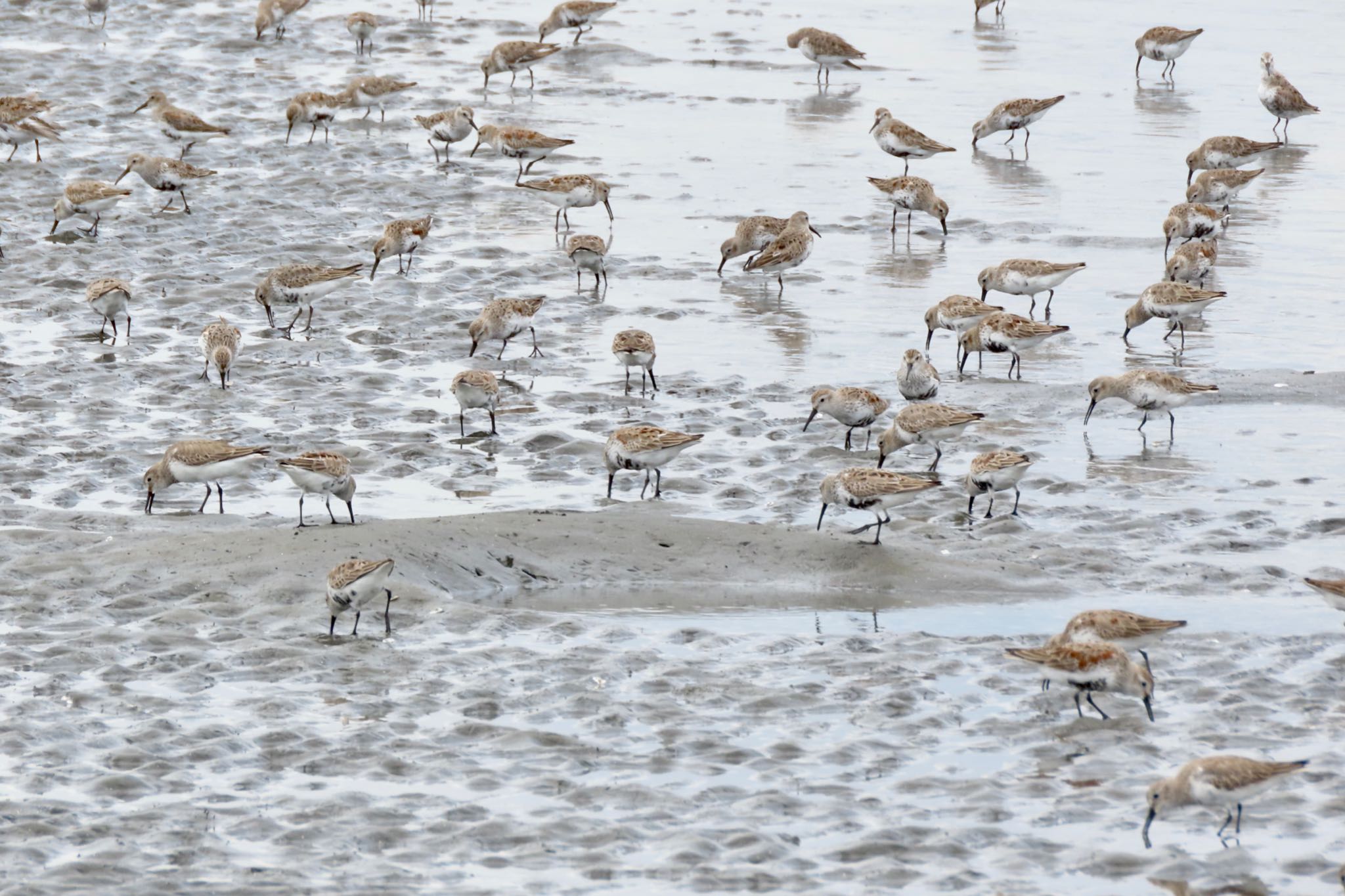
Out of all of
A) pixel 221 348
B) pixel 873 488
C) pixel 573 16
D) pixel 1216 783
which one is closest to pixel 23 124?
pixel 221 348

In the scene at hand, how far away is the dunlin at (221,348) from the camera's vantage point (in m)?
15.1

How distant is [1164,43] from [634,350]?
18037 mm

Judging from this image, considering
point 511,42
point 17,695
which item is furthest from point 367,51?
point 17,695

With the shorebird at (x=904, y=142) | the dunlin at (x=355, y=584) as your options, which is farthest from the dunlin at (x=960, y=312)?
the dunlin at (x=355, y=584)

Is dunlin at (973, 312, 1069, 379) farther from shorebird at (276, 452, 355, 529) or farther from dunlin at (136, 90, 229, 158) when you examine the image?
dunlin at (136, 90, 229, 158)

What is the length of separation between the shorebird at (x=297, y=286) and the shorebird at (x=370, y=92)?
370 inches

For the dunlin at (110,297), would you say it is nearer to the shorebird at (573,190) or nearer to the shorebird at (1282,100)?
the shorebird at (573,190)

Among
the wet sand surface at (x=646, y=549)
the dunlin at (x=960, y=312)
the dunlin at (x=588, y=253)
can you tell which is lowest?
the wet sand surface at (x=646, y=549)

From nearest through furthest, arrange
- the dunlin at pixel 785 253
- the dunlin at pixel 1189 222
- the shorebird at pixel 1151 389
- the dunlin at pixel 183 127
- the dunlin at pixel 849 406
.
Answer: the dunlin at pixel 849 406 → the shorebird at pixel 1151 389 → the dunlin at pixel 785 253 → the dunlin at pixel 1189 222 → the dunlin at pixel 183 127

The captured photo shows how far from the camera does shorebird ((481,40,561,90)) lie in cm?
2903

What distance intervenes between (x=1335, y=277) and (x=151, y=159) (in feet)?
43.6

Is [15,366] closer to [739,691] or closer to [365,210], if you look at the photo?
[365,210]

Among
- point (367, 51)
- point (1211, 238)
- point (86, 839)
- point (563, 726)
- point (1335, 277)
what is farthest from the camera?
point (367, 51)

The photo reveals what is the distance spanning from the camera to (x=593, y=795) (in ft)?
28.2
